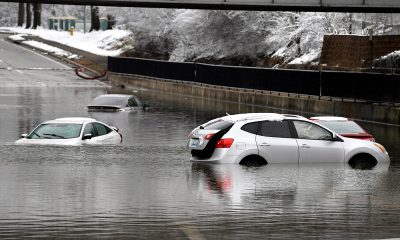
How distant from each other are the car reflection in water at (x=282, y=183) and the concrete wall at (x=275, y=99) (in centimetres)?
2118

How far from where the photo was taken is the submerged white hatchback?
21.2 m

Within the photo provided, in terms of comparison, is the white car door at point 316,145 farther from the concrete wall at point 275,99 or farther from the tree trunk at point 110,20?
the tree trunk at point 110,20

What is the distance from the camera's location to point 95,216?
46.7 feet

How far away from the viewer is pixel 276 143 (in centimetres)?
2150

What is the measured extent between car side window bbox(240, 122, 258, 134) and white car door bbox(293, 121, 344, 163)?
1085mm

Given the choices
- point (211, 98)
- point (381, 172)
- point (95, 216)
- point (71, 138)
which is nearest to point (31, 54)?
point (211, 98)

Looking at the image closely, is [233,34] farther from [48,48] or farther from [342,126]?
[342,126]

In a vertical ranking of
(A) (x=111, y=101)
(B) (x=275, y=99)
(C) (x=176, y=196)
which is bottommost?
(B) (x=275, y=99)

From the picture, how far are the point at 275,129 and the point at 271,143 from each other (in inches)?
12.7

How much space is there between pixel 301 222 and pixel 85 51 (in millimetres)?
94201

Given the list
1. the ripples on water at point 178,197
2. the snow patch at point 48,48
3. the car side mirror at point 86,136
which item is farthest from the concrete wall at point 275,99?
the snow patch at point 48,48

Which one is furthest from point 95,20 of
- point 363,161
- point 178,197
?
point 178,197

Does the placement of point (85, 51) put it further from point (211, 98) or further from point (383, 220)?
point (383, 220)

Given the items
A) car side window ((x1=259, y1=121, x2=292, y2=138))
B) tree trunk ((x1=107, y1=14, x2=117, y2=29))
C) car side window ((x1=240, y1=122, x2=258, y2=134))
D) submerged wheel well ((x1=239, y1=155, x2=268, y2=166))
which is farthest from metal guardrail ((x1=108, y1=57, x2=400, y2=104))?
tree trunk ((x1=107, y1=14, x2=117, y2=29))
